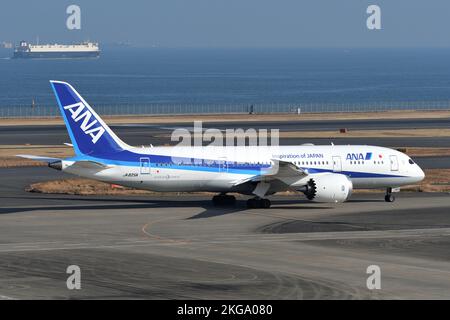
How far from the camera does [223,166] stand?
6500 centimetres

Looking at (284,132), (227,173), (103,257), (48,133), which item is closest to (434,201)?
(227,173)

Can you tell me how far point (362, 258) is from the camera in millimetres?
47062

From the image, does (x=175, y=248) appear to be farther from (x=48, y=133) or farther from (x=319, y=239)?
(x=48, y=133)

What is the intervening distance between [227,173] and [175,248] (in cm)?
1560

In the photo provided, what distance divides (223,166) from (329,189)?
21.8ft

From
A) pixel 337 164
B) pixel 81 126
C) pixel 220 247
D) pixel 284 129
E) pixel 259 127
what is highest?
pixel 81 126

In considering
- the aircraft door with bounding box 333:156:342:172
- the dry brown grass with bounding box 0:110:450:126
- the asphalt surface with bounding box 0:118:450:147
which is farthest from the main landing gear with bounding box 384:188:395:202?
the dry brown grass with bounding box 0:110:450:126

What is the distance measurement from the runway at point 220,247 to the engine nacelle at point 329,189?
85 centimetres

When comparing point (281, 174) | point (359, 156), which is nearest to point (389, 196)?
point (359, 156)

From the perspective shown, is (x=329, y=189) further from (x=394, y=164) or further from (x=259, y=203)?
(x=394, y=164)

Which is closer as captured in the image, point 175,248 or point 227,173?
point 175,248

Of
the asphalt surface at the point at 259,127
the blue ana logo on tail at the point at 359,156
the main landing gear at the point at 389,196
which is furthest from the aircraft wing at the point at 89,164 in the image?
the asphalt surface at the point at 259,127

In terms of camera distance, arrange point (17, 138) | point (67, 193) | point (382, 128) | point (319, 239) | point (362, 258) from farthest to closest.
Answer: point (382, 128)
point (17, 138)
point (67, 193)
point (319, 239)
point (362, 258)

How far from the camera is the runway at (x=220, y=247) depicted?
129ft
